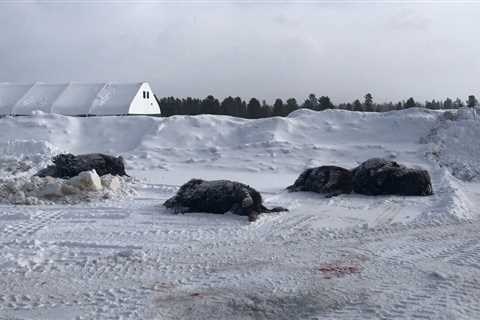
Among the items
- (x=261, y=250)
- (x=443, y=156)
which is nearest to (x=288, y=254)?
(x=261, y=250)

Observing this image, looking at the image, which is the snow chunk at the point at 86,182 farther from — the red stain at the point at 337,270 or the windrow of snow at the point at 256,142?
the red stain at the point at 337,270

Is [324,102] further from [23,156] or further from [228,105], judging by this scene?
[23,156]

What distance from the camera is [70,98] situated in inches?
1315

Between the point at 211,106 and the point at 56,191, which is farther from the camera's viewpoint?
the point at 211,106

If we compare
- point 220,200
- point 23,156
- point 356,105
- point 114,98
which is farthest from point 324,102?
point 220,200

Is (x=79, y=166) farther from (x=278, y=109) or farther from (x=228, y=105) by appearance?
(x=228, y=105)

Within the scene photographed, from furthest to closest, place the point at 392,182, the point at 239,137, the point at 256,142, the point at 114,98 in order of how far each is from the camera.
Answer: the point at 114,98 < the point at 239,137 < the point at 256,142 < the point at 392,182

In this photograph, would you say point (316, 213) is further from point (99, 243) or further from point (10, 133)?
point (10, 133)

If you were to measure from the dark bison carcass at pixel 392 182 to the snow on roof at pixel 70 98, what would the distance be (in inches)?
878

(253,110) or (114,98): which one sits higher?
(114,98)

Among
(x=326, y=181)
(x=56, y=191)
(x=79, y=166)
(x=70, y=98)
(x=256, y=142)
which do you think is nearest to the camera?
(x=56, y=191)

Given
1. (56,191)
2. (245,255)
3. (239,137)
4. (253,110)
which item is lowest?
(245,255)

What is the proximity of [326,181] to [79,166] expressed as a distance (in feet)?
20.2

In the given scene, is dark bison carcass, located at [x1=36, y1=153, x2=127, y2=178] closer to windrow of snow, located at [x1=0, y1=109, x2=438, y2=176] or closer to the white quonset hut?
windrow of snow, located at [x1=0, y1=109, x2=438, y2=176]
